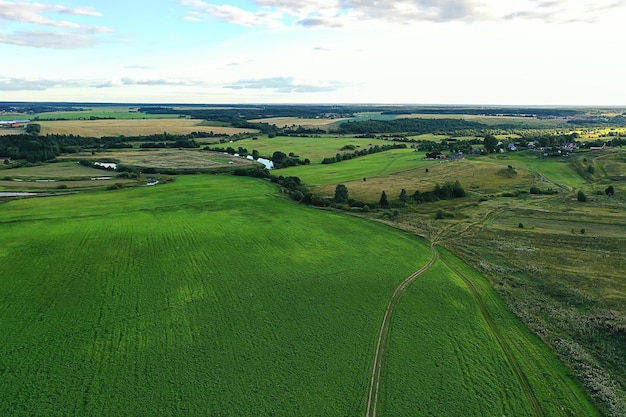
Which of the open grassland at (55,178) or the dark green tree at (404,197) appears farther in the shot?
the open grassland at (55,178)

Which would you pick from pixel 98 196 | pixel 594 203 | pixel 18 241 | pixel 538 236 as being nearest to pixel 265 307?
pixel 18 241

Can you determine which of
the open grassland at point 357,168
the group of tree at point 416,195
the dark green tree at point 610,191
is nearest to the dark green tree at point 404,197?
the group of tree at point 416,195

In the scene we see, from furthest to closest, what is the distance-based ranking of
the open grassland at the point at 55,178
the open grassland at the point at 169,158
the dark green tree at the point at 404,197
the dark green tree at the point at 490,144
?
the dark green tree at the point at 490,144
the open grassland at the point at 169,158
the open grassland at the point at 55,178
the dark green tree at the point at 404,197

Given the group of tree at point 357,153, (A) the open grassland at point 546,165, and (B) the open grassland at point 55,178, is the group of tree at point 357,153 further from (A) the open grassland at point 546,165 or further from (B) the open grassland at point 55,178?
(B) the open grassland at point 55,178

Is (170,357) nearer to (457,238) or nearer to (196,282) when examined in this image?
(196,282)

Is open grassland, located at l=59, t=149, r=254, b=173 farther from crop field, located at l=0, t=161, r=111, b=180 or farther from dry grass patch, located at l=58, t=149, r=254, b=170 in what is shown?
crop field, located at l=0, t=161, r=111, b=180

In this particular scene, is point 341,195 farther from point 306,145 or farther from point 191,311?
point 306,145

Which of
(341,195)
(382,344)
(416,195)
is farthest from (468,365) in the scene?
(416,195)

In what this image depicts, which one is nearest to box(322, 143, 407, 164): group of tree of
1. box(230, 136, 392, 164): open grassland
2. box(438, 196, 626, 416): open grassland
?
box(230, 136, 392, 164): open grassland
